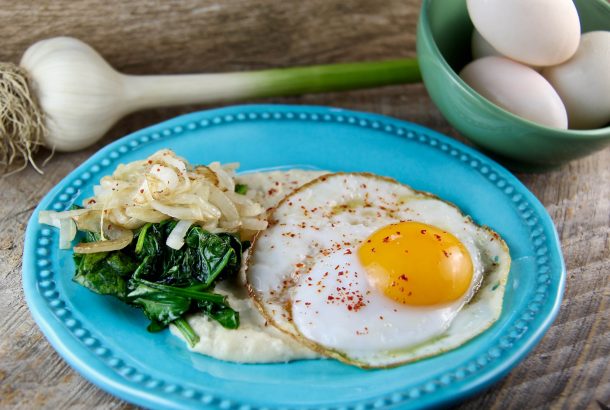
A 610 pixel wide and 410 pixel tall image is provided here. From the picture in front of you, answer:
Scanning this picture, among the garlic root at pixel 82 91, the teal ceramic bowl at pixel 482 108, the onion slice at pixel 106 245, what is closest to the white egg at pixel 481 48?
the teal ceramic bowl at pixel 482 108

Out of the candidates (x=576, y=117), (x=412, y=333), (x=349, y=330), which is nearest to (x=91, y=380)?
(x=349, y=330)

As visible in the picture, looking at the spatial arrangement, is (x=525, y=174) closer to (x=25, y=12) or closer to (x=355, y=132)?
(x=355, y=132)

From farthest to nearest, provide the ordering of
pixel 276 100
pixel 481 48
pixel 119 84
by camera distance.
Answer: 1. pixel 276 100
2. pixel 119 84
3. pixel 481 48

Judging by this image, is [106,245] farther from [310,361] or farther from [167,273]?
[310,361]

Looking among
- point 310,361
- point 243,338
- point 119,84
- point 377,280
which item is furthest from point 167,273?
point 119,84

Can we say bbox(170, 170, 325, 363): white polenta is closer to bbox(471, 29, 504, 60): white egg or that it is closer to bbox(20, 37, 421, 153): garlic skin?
bbox(20, 37, 421, 153): garlic skin

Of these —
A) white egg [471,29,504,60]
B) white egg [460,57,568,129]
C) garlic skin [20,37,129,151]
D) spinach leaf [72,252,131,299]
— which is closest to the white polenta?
spinach leaf [72,252,131,299]

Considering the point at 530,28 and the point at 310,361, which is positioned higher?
the point at 530,28
